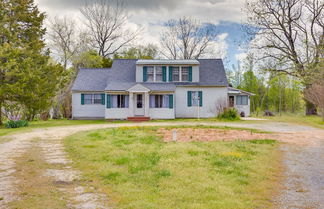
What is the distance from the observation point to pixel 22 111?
24.2 metres

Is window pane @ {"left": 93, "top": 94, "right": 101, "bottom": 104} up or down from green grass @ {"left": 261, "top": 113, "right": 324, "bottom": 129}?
up

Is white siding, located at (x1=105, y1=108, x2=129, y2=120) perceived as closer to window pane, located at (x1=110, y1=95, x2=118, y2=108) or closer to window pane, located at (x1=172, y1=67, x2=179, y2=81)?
window pane, located at (x1=110, y1=95, x2=118, y2=108)

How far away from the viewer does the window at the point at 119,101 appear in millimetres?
24109

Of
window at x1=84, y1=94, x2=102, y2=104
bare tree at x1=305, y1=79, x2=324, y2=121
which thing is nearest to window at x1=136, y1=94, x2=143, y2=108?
window at x1=84, y1=94, x2=102, y2=104

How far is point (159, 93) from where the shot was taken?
79.3 ft

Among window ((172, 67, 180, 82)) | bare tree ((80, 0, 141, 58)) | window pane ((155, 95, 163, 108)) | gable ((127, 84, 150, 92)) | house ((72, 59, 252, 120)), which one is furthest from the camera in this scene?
bare tree ((80, 0, 141, 58))

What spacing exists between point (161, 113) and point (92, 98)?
6.66 m

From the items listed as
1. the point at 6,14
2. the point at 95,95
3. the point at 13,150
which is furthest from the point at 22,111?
the point at 13,150

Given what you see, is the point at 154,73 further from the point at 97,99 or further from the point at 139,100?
the point at 97,99

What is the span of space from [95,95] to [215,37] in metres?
22.1

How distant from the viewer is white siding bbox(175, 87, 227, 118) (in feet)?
83.6

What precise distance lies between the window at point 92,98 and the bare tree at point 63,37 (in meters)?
10.3

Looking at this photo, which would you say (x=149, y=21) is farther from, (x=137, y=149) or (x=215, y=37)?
(x=137, y=149)

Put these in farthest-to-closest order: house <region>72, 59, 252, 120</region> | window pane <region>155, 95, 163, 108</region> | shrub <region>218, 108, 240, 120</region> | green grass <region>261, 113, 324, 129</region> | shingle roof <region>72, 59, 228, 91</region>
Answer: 1. shingle roof <region>72, 59, 228, 91</region>
2. window pane <region>155, 95, 163, 108</region>
3. house <region>72, 59, 252, 120</region>
4. shrub <region>218, 108, 240, 120</region>
5. green grass <region>261, 113, 324, 129</region>
